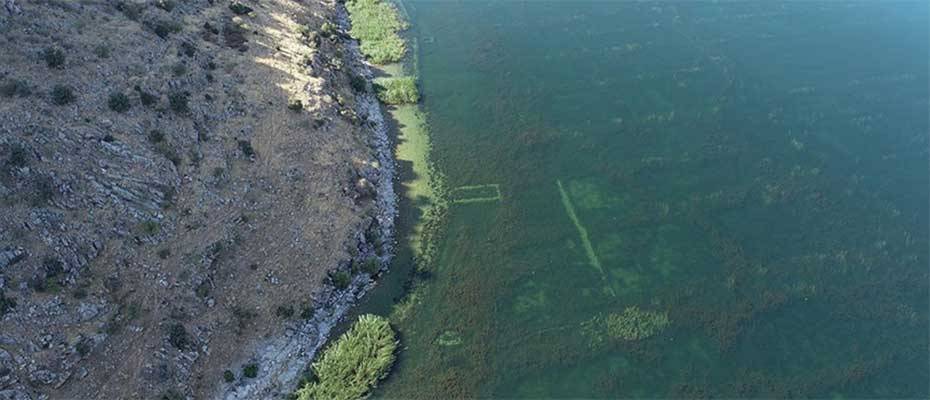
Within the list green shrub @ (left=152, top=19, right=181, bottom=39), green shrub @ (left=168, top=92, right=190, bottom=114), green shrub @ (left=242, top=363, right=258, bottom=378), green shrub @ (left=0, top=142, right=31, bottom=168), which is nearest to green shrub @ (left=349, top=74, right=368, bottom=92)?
green shrub @ (left=152, top=19, right=181, bottom=39)

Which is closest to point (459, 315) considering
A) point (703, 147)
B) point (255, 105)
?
point (255, 105)

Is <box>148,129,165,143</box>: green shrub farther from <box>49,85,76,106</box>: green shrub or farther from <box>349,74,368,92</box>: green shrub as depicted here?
<box>349,74,368,92</box>: green shrub

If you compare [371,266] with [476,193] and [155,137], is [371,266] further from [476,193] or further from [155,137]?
[155,137]

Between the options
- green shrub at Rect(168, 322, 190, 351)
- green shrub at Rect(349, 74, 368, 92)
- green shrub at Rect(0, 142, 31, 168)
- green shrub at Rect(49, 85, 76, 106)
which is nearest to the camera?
green shrub at Rect(168, 322, 190, 351)

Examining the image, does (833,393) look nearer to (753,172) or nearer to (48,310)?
(753,172)

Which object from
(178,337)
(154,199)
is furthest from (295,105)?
(178,337)

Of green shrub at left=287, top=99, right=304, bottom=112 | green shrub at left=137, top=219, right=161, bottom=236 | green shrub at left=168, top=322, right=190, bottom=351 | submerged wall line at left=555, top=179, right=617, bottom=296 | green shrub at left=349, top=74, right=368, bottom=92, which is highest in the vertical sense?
green shrub at left=287, top=99, right=304, bottom=112
